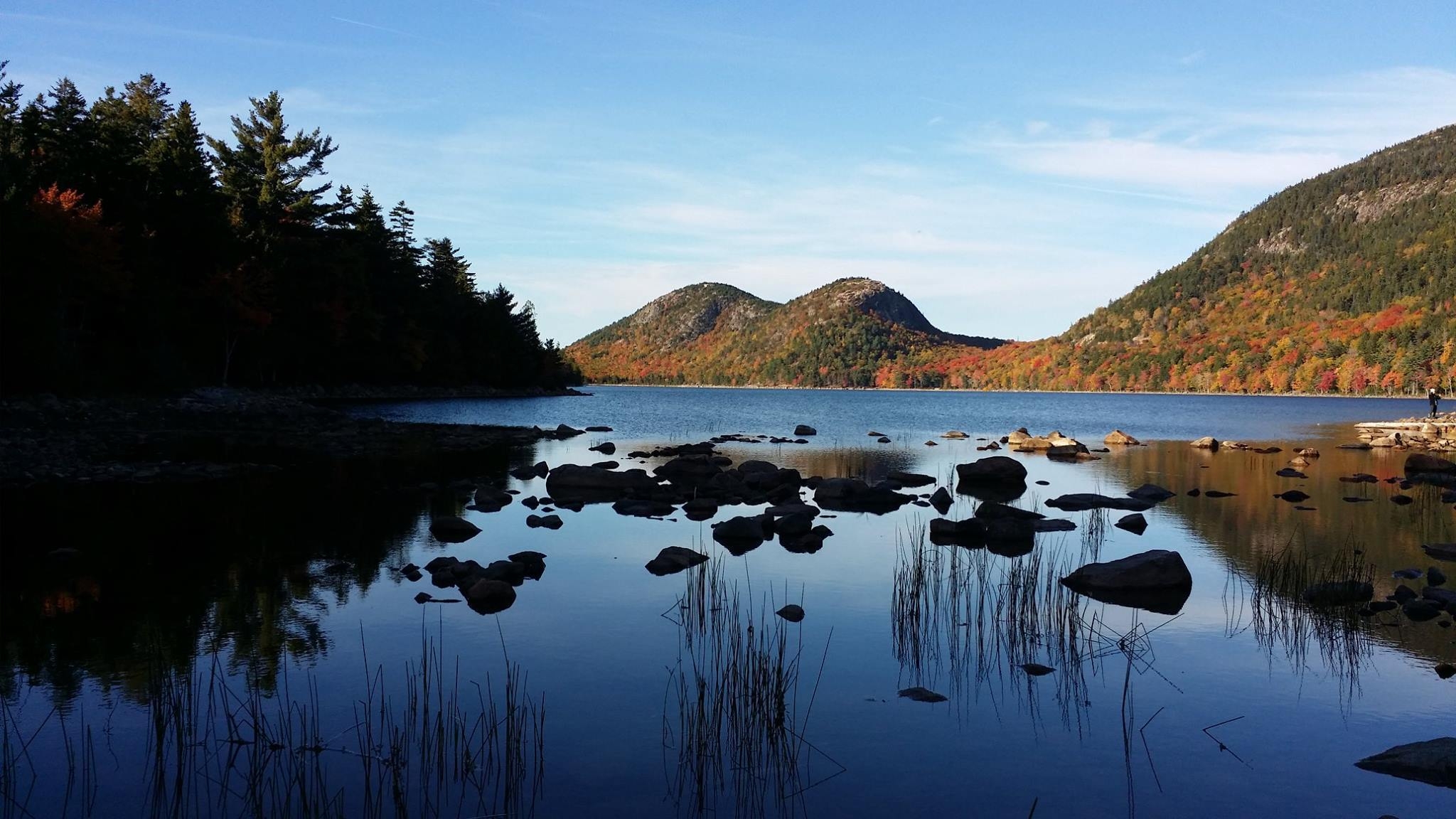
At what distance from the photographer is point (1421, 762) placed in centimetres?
899

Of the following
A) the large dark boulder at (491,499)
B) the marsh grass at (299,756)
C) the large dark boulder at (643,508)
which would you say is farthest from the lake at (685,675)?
the large dark boulder at (491,499)

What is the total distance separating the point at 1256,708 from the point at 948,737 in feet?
13.0

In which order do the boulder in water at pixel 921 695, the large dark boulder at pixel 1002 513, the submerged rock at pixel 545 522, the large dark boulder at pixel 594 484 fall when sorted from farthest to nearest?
the large dark boulder at pixel 594 484 < the large dark boulder at pixel 1002 513 < the submerged rock at pixel 545 522 < the boulder in water at pixel 921 695

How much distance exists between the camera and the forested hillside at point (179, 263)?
45906 millimetres

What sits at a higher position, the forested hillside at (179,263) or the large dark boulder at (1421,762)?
the forested hillside at (179,263)

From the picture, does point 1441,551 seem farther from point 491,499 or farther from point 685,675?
point 491,499

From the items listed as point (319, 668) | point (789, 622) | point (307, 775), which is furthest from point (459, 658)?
point (789, 622)

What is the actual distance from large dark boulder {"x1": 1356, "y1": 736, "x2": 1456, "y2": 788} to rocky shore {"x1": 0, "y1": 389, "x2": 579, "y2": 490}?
101 feet

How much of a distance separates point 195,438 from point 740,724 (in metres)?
41.1

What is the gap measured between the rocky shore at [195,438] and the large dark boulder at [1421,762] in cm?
3075

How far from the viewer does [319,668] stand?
474 inches

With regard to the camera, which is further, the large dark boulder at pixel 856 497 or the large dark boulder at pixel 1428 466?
the large dark boulder at pixel 1428 466

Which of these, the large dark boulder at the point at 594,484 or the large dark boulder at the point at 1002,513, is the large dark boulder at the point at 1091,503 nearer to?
the large dark boulder at the point at 1002,513

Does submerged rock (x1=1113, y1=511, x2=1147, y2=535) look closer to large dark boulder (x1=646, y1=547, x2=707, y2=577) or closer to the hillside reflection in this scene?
large dark boulder (x1=646, y1=547, x2=707, y2=577)
